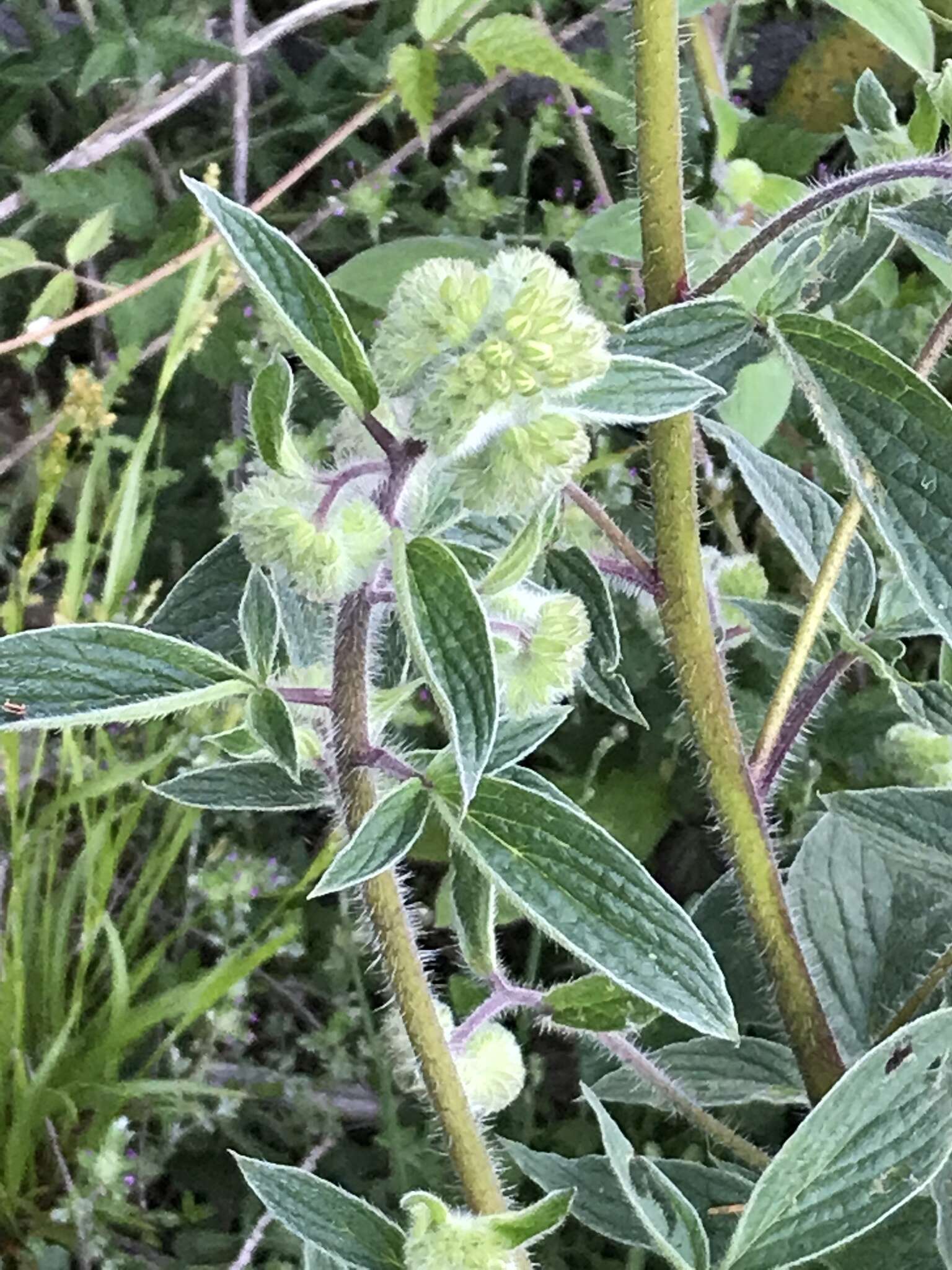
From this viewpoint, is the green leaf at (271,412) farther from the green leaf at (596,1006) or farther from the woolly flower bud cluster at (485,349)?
the green leaf at (596,1006)

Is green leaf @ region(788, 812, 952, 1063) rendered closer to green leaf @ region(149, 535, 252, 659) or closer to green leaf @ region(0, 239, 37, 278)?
green leaf @ region(149, 535, 252, 659)

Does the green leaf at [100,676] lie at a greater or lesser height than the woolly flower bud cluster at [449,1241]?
greater

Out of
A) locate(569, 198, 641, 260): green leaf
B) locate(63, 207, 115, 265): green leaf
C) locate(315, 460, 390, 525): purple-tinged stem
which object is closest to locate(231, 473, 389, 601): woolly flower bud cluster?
locate(315, 460, 390, 525): purple-tinged stem

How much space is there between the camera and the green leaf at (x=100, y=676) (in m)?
0.55

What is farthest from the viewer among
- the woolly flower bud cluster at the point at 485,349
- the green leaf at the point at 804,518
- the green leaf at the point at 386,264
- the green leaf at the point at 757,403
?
the green leaf at the point at 386,264

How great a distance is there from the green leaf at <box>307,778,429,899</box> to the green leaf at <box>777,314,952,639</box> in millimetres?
254

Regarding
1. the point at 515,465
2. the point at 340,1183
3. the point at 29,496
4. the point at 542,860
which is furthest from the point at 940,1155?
the point at 29,496

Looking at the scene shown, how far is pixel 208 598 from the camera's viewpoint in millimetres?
739

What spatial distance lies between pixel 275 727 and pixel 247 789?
146 mm

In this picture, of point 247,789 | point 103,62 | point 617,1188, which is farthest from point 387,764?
point 103,62

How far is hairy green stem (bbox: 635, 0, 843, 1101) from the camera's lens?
0.62m

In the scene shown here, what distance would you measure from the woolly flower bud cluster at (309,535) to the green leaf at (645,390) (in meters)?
0.11

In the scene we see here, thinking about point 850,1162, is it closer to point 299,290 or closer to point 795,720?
point 795,720

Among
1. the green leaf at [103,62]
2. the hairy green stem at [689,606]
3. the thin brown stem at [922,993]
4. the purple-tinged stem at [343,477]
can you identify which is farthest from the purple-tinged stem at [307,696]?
the green leaf at [103,62]
